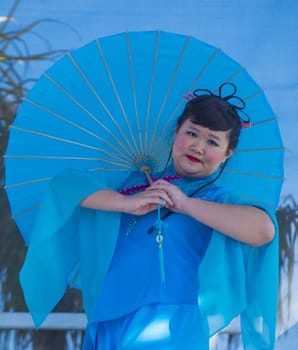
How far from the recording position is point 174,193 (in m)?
2.06

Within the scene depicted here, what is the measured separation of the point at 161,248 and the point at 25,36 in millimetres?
1447

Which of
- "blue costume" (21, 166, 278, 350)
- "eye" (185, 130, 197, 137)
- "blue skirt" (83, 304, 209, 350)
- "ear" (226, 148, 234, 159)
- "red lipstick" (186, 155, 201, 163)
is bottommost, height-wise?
"blue skirt" (83, 304, 209, 350)

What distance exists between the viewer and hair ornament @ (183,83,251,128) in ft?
7.37

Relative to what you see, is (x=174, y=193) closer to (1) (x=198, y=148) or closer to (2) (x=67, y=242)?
(1) (x=198, y=148)

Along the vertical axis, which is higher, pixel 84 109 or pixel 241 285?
pixel 84 109

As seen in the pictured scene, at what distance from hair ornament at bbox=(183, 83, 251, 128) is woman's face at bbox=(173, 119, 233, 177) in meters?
0.09

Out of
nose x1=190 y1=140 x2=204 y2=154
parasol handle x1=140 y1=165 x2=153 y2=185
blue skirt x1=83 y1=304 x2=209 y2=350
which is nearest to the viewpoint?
blue skirt x1=83 y1=304 x2=209 y2=350

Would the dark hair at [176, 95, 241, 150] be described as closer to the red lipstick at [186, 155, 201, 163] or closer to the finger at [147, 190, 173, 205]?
the red lipstick at [186, 155, 201, 163]

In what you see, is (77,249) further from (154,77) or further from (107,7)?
(107,7)

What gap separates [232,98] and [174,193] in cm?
46

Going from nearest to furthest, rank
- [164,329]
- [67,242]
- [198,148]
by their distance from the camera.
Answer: [164,329] → [198,148] → [67,242]

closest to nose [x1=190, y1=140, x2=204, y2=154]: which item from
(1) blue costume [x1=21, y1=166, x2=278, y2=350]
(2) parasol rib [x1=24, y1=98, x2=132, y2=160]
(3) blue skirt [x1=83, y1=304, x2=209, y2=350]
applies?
(1) blue costume [x1=21, y1=166, x2=278, y2=350]

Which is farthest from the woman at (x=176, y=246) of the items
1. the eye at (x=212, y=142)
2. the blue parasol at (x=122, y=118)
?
the blue parasol at (x=122, y=118)

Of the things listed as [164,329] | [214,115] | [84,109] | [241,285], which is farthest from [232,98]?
[164,329]
